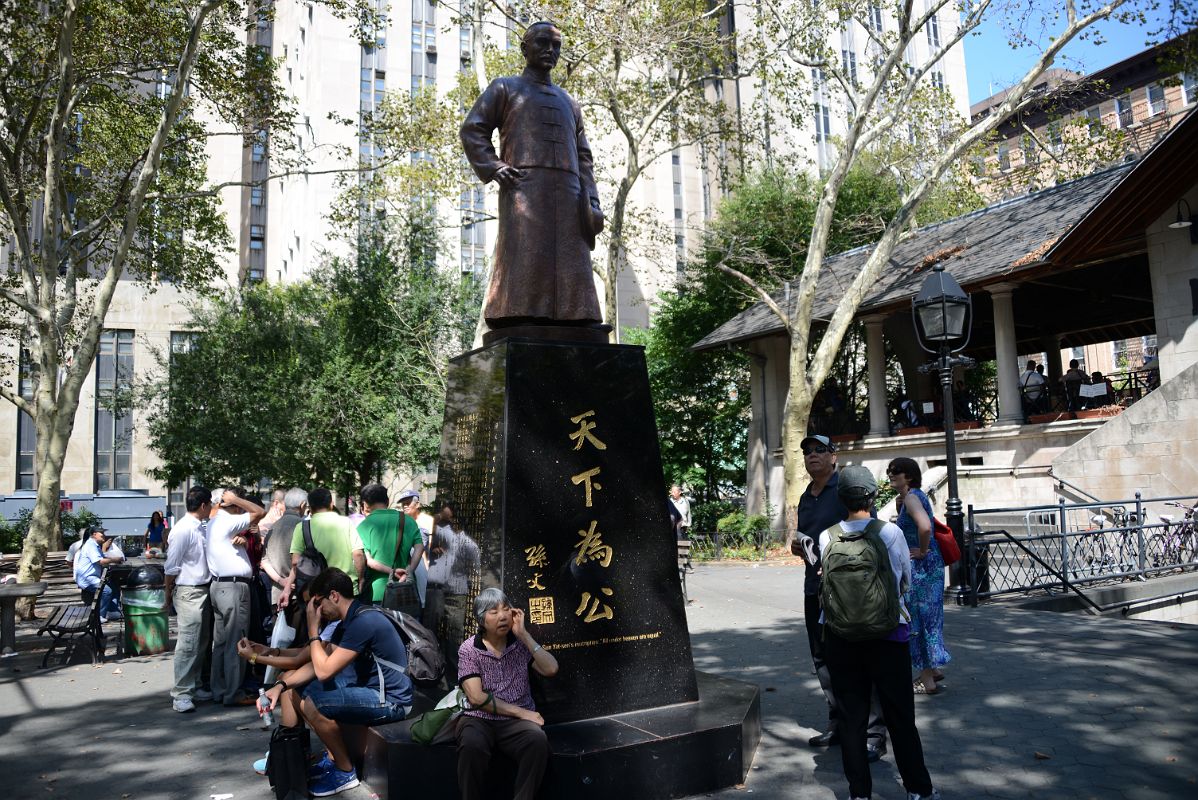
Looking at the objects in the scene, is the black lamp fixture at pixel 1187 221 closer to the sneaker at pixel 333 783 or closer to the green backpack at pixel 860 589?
the green backpack at pixel 860 589

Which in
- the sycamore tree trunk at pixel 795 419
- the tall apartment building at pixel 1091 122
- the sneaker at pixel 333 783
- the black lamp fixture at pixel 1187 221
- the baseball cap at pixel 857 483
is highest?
the tall apartment building at pixel 1091 122

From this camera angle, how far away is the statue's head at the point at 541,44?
6.19 metres

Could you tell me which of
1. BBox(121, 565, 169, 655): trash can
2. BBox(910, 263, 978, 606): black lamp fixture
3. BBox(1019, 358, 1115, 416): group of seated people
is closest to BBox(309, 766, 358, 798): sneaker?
BBox(121, 565, 169, 655): trash can

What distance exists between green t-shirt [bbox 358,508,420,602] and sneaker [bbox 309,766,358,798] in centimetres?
219

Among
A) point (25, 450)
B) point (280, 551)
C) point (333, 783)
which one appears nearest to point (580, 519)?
point (333, 783)

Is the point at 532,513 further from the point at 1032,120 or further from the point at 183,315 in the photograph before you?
the point at 1032,120

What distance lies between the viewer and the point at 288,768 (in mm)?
4691

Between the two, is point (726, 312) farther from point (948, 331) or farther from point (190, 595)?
point (190, 595)

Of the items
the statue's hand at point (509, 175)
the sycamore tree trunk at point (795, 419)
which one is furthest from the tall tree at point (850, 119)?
the statue's hand at point (509, 175)

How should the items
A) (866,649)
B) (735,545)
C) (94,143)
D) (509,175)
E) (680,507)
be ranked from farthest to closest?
(735,545), (94,143), (680,507), (509,175), (866,649)

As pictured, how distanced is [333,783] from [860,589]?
315cm

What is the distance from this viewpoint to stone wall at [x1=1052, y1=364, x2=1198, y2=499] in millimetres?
14938

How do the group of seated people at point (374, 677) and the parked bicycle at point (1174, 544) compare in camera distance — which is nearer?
the group of seated people at point (374, 677)

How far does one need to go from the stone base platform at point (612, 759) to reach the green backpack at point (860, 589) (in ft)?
3.55
